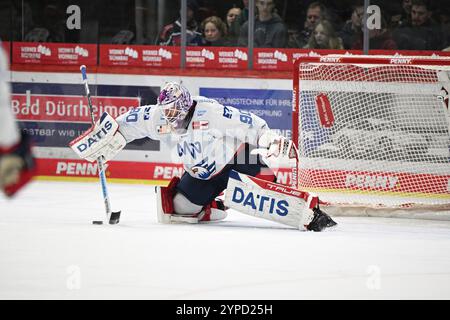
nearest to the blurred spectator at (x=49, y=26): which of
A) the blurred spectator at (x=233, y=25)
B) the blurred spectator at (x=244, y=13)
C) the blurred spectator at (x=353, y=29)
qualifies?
the blurred spectator at (x=233, y=25)

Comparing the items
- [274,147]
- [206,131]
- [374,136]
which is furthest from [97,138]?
[374,136]

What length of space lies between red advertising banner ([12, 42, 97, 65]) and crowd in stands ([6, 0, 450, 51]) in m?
0.26

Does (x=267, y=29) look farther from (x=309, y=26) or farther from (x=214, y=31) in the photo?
(x=214, y=31)

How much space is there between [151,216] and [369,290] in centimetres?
292

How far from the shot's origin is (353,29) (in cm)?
855

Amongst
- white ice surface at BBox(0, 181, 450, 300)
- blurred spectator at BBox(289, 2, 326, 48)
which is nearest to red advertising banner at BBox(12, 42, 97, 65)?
blurred spectator at BBox(289, 2, 326, 48)

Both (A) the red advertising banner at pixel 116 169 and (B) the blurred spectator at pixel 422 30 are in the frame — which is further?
(A) the red advertising banner at pixel 116 169

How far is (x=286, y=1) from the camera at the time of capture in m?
8.60

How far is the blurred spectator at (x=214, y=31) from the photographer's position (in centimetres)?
881

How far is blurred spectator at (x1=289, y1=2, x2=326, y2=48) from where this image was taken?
8.58 meters

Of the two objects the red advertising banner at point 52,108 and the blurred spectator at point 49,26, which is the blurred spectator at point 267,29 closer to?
the red advertising banner at point 52,108

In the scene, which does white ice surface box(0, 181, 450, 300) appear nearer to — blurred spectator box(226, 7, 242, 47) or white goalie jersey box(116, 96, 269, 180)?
white goalie jersey box(116, 96, 269, 180)

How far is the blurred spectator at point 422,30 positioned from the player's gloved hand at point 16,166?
5.97 meters

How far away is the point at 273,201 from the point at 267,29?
2913 millimetres
